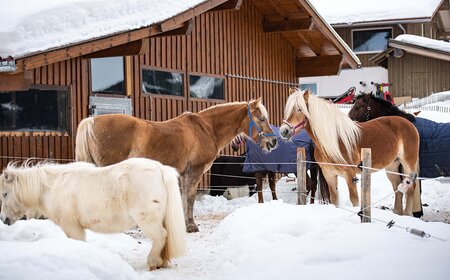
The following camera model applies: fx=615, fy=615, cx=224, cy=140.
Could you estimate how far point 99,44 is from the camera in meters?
9.97

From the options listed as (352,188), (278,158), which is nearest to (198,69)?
(278,158)

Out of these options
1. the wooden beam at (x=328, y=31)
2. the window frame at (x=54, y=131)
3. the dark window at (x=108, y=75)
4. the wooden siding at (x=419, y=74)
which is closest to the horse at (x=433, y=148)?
the wooden beam at (x=328, y=31)

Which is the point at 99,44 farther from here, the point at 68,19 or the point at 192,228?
the point at 192,228

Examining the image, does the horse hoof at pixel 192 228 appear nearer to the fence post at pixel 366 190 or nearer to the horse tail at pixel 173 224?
the horse tail at pixel 173 224

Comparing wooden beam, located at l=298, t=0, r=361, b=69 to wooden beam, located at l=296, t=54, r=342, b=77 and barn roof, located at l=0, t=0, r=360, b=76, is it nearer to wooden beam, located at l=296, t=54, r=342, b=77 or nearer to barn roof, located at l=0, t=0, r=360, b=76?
wooden beam, located at l=296, t=54, r=342, b=77

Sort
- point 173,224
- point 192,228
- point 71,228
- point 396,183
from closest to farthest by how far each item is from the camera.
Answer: point 173,224, point 71,228, point 192,228, point 396,183

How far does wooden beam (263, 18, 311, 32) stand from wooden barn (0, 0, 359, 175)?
3 cm

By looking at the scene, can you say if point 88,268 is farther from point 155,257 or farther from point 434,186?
point 434,186

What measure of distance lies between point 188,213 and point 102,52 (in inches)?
132

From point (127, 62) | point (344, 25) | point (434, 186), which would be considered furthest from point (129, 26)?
point (344, 25)

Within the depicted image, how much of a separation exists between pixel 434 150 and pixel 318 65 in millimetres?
7364

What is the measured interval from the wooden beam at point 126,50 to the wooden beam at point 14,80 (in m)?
2.12

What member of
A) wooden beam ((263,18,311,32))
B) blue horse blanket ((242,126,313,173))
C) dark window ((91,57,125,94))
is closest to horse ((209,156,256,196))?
blue horse blanket ((242,126,313,173))

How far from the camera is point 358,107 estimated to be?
39.1 ft
